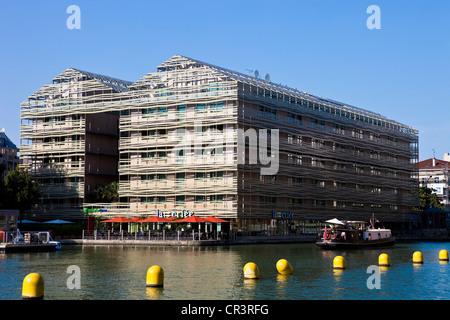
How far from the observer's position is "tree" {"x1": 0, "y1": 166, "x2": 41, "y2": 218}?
10144 centimetres

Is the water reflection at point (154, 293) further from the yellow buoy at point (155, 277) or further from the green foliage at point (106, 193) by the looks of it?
the green foliage at point (106, 193)

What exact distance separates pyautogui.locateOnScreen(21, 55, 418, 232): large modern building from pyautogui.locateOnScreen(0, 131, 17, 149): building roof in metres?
53.9

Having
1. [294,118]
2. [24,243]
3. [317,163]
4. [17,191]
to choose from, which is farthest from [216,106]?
[24,243]

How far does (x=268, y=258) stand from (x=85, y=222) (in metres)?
57.1

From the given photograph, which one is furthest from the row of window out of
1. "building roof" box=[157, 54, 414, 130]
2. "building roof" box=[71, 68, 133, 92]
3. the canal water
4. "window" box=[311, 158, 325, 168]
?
the canal water

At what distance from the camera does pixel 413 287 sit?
38.8 metres

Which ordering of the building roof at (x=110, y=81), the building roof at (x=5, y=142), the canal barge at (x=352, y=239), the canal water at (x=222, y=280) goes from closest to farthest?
the canal water at (x=222, y=280), the canal barge at (x=352, y=239), the building roof at (x=110, y=81), the building roof at (x=5, y=142)

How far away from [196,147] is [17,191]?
28.5 metres

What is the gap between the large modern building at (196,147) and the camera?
101m

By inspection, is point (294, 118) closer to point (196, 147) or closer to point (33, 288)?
point (196, 147)

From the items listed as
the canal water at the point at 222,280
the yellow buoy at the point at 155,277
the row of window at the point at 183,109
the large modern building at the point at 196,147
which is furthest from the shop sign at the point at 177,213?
the yellow buoy at the point at 155,277

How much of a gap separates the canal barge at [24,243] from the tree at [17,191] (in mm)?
26071
